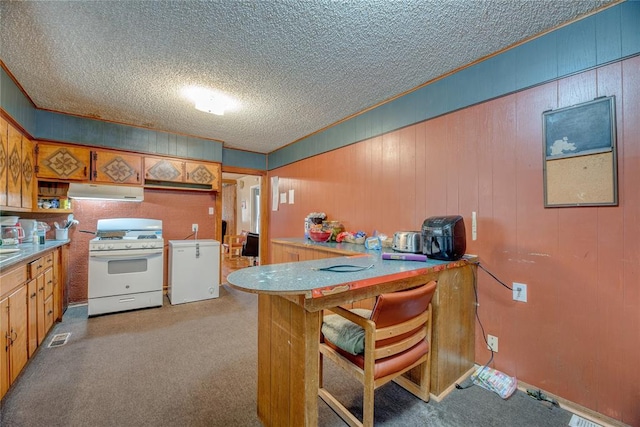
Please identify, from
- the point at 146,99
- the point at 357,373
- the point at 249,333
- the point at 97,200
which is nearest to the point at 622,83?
the point at 357,373

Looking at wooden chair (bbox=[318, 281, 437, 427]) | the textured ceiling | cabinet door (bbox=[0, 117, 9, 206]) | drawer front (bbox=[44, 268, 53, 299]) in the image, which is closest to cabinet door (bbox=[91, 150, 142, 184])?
the textured ceiling

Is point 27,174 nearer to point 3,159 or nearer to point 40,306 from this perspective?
point 3,159

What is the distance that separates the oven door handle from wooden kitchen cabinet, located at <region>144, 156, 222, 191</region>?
1.02 m

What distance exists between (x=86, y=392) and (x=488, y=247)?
119 inches

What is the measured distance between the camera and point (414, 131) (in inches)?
99.5

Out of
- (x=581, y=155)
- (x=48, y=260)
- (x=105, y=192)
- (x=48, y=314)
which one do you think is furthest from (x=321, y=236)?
(x=105, y=192)

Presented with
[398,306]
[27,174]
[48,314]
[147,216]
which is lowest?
[48,314]

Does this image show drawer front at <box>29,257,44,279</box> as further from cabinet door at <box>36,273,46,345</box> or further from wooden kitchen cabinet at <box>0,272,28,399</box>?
wooden kitchen cabinet at <box>0,272,28,399</box>

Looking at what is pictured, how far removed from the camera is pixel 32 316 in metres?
2.11

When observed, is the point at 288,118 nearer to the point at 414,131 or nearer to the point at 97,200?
the point at 414,131

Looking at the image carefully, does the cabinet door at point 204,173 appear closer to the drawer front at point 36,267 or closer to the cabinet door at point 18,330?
the drawer front at point 36,267

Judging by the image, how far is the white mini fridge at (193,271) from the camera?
3.58m

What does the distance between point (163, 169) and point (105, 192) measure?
0.75 meters

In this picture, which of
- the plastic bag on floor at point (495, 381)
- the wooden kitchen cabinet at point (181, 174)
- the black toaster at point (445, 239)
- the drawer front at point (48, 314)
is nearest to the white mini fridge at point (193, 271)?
the wooden kitchen cabinet at point (181, 174)
